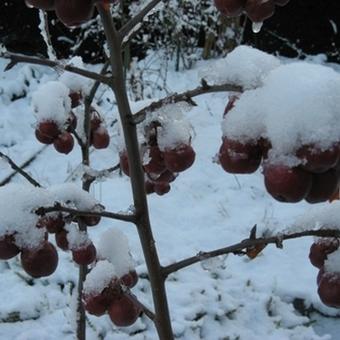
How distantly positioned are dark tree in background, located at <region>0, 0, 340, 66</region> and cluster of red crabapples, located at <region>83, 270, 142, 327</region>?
3.94 meters

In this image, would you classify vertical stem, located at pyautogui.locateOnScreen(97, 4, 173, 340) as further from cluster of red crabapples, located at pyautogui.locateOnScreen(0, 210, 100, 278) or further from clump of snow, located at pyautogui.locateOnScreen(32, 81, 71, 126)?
clump of snow, located at pyautogui.locateOnScreen(32, 81, 71, 126)

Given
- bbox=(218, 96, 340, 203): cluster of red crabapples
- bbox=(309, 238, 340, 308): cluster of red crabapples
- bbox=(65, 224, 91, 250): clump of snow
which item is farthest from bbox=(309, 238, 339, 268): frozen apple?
bbox=(65, 224, 91, 250): clump of snow

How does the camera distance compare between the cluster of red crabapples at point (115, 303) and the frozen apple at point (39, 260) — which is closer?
the frozen apple at point (39, 260)

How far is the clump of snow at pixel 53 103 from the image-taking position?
165cm

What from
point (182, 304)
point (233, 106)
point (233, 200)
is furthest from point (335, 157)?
point (233, 200)

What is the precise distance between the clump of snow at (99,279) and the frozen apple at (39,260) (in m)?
0.17

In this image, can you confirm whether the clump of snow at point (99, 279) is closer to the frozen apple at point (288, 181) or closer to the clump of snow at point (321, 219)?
the clump of snow at point (321, 219)

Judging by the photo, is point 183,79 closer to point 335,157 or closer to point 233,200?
point 233,200

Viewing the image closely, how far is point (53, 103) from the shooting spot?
5.52 ft

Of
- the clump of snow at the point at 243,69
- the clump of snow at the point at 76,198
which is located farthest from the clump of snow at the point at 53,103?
the clump of snow at the point at 243,69

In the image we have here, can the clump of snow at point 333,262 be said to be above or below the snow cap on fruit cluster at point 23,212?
below

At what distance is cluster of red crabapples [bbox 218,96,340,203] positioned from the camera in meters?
0.83

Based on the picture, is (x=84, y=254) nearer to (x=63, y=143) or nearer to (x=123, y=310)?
(x=123, y=310)

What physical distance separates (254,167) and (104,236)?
0.68 metres
